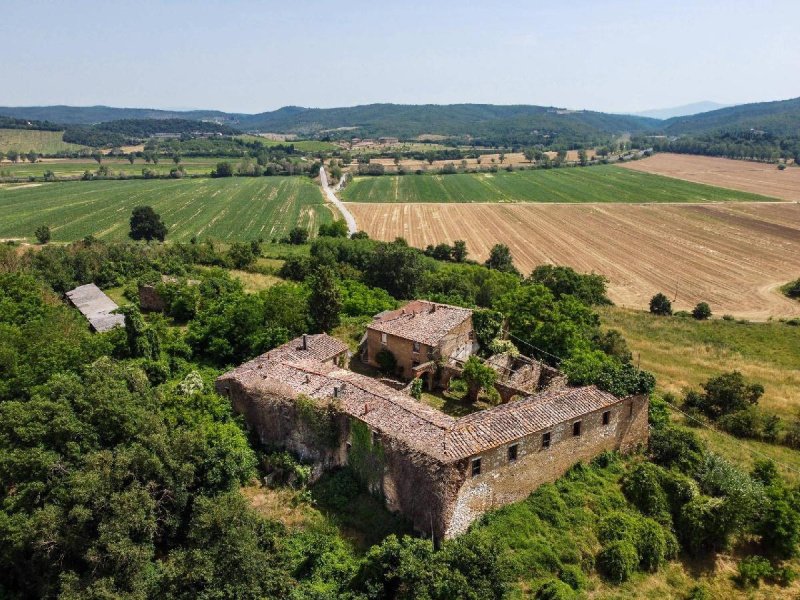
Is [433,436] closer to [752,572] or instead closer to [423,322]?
[752,572]

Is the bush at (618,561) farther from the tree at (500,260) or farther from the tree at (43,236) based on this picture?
the tree at (43,236)

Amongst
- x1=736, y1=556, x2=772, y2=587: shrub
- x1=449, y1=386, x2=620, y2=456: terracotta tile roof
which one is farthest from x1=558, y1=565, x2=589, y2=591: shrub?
x1=736, y1=556, x2=772, y2=587: shrub

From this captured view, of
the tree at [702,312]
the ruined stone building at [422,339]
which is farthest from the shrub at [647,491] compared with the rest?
the tree at [702,312]

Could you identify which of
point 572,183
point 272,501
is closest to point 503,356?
point 272,501

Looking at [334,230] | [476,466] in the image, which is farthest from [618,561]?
[334,230]

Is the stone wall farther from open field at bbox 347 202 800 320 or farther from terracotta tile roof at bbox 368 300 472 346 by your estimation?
open field at bbox 347 202 800 320

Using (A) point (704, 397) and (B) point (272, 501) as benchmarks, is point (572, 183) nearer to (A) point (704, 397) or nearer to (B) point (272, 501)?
(A) point (704, 397)
